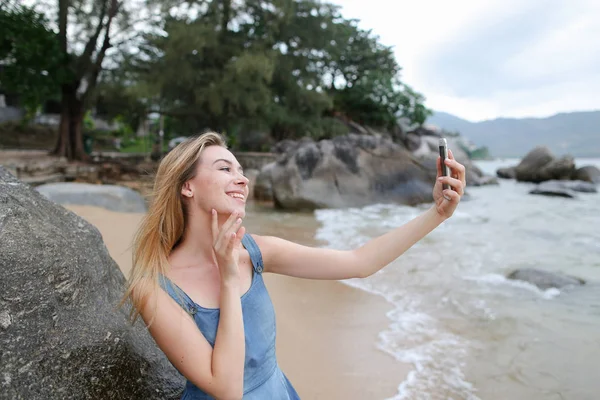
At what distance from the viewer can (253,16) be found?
18.5 metres

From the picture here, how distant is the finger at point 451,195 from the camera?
173cm

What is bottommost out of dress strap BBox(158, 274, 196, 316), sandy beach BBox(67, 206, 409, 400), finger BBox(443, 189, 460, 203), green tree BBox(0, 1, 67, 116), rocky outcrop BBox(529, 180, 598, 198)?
sandy beach BBox(67, 206, 409, 400)

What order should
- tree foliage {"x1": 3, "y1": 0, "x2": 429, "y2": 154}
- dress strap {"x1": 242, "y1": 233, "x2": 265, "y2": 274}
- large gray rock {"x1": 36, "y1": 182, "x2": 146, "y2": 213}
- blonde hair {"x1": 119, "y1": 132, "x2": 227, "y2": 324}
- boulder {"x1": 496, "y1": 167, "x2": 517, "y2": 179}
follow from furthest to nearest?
boulder {"x1": 496, "y1": 167, "x2": 517, "y2": 179} < tree foliage {"x1": 3, "y1": 0, "x2": 429, "y2": 154} < large gray rock {"x1": 36, "y1": 182, "x2": 146, "y2": 213} < dress strap {"x1": 242, "y1": 233, "x2": 265, "y2": 274} < blonde hair {"x1": 119, "y1": 132, "x2": 227, "y2": 324}

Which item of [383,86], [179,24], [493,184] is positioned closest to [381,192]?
[179,24]

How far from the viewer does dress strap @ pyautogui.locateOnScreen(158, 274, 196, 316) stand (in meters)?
1.51

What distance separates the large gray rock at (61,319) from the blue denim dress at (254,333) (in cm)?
29

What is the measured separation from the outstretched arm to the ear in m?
0.34

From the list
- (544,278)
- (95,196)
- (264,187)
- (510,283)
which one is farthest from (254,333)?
(264,187)

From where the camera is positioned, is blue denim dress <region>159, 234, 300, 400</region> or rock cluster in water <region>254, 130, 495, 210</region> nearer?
blue denim dress <region>159, 234, 300, 400</region>

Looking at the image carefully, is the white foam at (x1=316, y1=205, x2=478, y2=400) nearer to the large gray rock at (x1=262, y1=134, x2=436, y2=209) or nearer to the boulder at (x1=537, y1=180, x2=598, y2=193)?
the large gray rock at (x1=262, y1=134, x2=436, y2=209)

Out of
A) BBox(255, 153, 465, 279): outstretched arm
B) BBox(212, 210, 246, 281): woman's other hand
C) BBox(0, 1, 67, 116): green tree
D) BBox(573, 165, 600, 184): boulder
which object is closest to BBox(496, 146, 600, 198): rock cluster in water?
BBox(573, 165, 600, 184): boulder

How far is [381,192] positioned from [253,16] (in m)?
10.0

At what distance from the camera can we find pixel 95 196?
26.3 ft

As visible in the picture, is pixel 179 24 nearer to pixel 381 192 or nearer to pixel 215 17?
pixel 215 17
